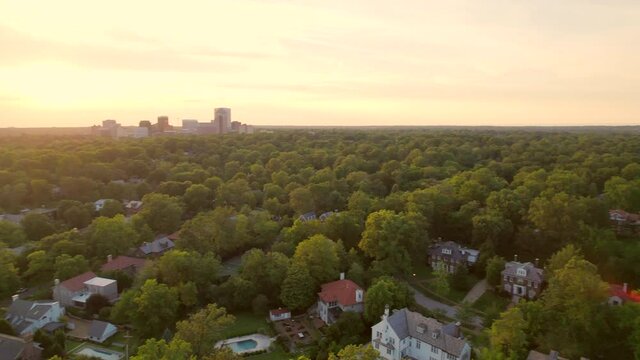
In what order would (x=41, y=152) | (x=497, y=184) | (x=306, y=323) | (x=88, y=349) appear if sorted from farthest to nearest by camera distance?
(x=41, y=152) < (x=497, y=184) < (x=306, y=323) < (x=88, y=349)

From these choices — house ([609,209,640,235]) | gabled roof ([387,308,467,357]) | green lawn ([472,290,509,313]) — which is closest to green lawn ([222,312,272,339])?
gabled roof ([387,308,467,357])

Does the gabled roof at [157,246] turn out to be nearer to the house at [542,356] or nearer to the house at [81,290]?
the house at [81,290]

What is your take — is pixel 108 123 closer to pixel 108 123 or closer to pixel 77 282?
pixel 108 123

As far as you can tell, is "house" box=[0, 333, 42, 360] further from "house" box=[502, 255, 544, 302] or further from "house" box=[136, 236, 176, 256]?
"house" box=[502, 255, 544, 302]

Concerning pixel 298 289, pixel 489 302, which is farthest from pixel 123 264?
pixel 489 302

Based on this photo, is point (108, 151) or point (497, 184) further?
point (108, 151)

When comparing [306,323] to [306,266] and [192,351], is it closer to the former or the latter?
[306,266]

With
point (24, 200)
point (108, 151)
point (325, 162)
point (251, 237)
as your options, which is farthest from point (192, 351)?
point (108, 151)
